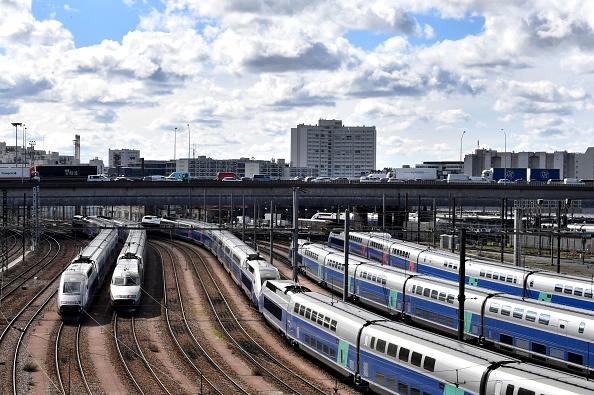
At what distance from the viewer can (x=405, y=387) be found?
23.8 meters

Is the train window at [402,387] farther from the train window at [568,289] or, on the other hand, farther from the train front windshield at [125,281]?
the train front windshield at [125,281]

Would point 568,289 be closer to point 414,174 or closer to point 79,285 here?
point 79,285

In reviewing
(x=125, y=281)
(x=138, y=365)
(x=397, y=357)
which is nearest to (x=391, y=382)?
(x=397, y=357)

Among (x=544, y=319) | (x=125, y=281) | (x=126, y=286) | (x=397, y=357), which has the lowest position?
(x=397, y=357)

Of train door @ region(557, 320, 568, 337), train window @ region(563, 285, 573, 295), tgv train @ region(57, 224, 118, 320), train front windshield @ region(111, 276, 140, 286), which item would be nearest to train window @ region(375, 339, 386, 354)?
train door @ region(557, 320, 568, 337)

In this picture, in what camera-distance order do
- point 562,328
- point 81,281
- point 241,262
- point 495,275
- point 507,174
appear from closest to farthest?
point 562,328, point 81,281, point 495,275, point 241,262, point 507,174

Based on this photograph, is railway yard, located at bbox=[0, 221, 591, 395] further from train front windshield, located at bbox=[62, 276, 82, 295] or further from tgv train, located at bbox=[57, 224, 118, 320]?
train front windshield, located at bbox=[62, 276, 82, 295]

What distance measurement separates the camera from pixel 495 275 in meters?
40.5

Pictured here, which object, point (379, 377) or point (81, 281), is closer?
point (379, 377)

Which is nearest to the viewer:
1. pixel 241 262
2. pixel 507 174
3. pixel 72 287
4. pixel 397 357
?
pixel 397 357

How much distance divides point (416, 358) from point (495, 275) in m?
18.9

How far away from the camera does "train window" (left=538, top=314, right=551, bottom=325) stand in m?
28.5

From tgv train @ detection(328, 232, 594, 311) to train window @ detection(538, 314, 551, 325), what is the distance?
6231mm

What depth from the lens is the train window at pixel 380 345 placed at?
25047 mm
